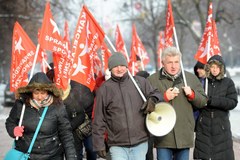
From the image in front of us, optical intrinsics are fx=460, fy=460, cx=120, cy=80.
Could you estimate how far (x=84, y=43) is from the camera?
5.66 meters

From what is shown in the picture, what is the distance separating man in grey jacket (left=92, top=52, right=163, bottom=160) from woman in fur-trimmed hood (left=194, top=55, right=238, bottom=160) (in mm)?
976

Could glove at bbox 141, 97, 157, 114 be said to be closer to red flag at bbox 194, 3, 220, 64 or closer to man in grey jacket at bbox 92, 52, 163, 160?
man in grey jacket at bbox 92, 52, 163, 160

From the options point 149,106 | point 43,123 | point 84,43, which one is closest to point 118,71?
point 149,106

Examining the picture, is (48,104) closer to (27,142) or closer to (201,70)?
(27,142)

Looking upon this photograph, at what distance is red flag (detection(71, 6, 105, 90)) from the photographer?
18.5 feet

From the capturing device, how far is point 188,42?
2375 inches

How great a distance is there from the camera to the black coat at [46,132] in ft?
13.8

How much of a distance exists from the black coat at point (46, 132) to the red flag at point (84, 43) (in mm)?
1331

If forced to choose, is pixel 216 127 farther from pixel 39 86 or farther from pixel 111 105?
pixel 39 86

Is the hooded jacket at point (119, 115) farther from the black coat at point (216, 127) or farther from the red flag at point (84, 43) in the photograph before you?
the red flag at point (84, 43)

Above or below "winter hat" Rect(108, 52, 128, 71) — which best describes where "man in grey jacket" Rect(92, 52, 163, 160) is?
below

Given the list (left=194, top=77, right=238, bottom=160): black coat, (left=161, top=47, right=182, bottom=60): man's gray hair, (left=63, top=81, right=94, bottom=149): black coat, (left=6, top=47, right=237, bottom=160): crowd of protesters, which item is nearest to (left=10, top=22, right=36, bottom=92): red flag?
(left=63, top=81, right=94, bottom=149): black coat

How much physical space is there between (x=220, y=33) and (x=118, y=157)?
51320 mm

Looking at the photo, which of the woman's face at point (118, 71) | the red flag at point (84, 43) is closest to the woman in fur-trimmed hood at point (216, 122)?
the woman's face at point (118, 71)
